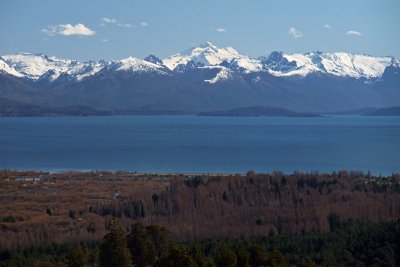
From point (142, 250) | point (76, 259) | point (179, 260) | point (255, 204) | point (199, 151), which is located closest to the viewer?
point (179, 260)

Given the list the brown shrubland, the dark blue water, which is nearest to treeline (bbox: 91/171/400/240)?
the brown shrubland

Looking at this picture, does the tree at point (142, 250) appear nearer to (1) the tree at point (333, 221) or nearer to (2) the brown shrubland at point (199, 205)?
(2) the brown shrubland at point (199, 205)

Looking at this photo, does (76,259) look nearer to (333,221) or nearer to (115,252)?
(115,252)

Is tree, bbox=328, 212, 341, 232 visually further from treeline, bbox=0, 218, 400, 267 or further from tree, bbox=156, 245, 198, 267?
tree, bbox=156, 245, 198, 267

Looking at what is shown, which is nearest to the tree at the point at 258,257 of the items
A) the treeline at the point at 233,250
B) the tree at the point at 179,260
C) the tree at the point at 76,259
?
the treeline at the point at 233,250

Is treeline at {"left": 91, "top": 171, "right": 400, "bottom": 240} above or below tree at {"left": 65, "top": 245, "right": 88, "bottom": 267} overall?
above

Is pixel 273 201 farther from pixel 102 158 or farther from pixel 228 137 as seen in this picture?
pixel 228 137

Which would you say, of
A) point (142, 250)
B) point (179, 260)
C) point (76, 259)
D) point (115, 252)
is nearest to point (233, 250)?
point (142, 250)

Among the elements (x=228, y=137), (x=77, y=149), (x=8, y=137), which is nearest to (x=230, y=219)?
(x=77, y=149)
